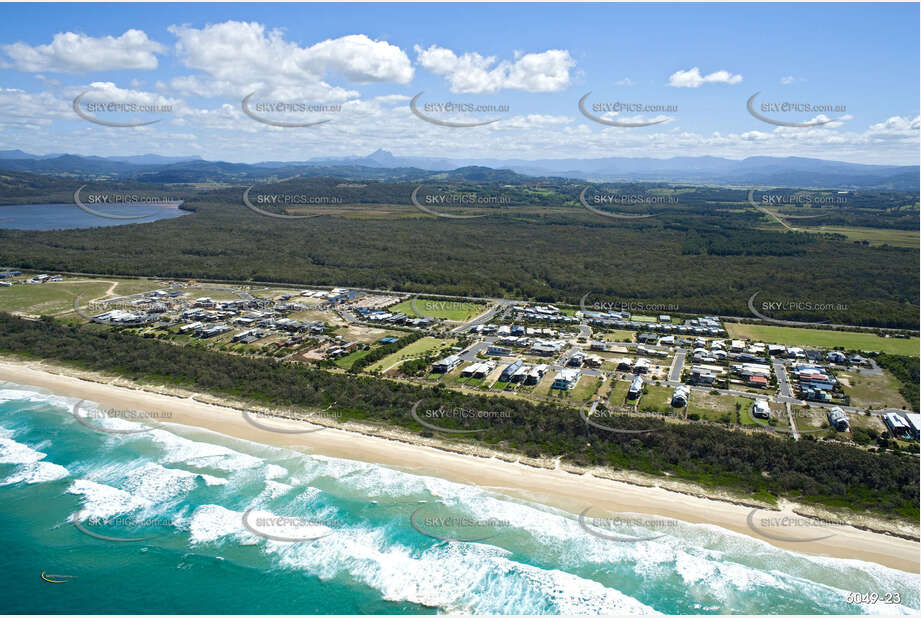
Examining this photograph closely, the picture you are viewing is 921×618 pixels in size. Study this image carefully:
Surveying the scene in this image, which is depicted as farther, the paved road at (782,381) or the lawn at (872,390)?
the paved road at (782,381)

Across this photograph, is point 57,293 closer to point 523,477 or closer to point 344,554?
point 344,554

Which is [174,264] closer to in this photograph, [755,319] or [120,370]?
[120,370]

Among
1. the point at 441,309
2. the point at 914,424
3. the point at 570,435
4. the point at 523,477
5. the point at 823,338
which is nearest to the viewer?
the point at 523,477

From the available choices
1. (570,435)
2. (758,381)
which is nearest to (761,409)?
(758,381)

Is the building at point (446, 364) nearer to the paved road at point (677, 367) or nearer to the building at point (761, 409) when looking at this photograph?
the paved road at point (677, 367)

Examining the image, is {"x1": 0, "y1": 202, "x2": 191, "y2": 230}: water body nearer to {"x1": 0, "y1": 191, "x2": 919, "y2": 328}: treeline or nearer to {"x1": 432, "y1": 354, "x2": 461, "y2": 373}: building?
{"x1": 0, "y1": 191, "x2": 919, "y2": 328}: treeline

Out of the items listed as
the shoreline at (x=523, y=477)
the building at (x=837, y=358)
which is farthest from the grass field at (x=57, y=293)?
the building at (x=837, y=358)
